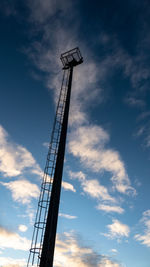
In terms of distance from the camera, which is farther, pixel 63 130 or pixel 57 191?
pixel 63 130

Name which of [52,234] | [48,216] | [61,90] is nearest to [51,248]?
[52,234]

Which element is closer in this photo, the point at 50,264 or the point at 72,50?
the point at 50,264

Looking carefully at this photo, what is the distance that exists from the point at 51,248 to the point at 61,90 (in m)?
14.5

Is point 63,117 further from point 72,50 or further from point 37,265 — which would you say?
point 37,265

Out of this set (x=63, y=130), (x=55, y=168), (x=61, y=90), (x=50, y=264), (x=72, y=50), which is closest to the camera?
(x=50, y=264)

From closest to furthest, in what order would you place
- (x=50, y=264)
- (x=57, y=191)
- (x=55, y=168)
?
(x=50, y=264)
(x=57, y=191)
(x=55, y=168)

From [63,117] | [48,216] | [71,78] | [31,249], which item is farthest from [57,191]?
[71,78]

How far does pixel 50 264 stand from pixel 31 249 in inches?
65.4

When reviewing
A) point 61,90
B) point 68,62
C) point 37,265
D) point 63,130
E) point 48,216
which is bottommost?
point 37,265

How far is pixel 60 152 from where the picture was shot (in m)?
16.4

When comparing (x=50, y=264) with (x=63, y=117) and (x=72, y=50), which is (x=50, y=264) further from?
(x=72, y=50)

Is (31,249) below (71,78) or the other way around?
below

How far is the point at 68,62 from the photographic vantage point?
22.5 m

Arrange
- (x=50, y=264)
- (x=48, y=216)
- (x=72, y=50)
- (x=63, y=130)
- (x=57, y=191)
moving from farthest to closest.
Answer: (x=72, y=50) → (x=63, y=130) → (x=57, y=191) → (x=48, y=216) → (x=50, y=264)
